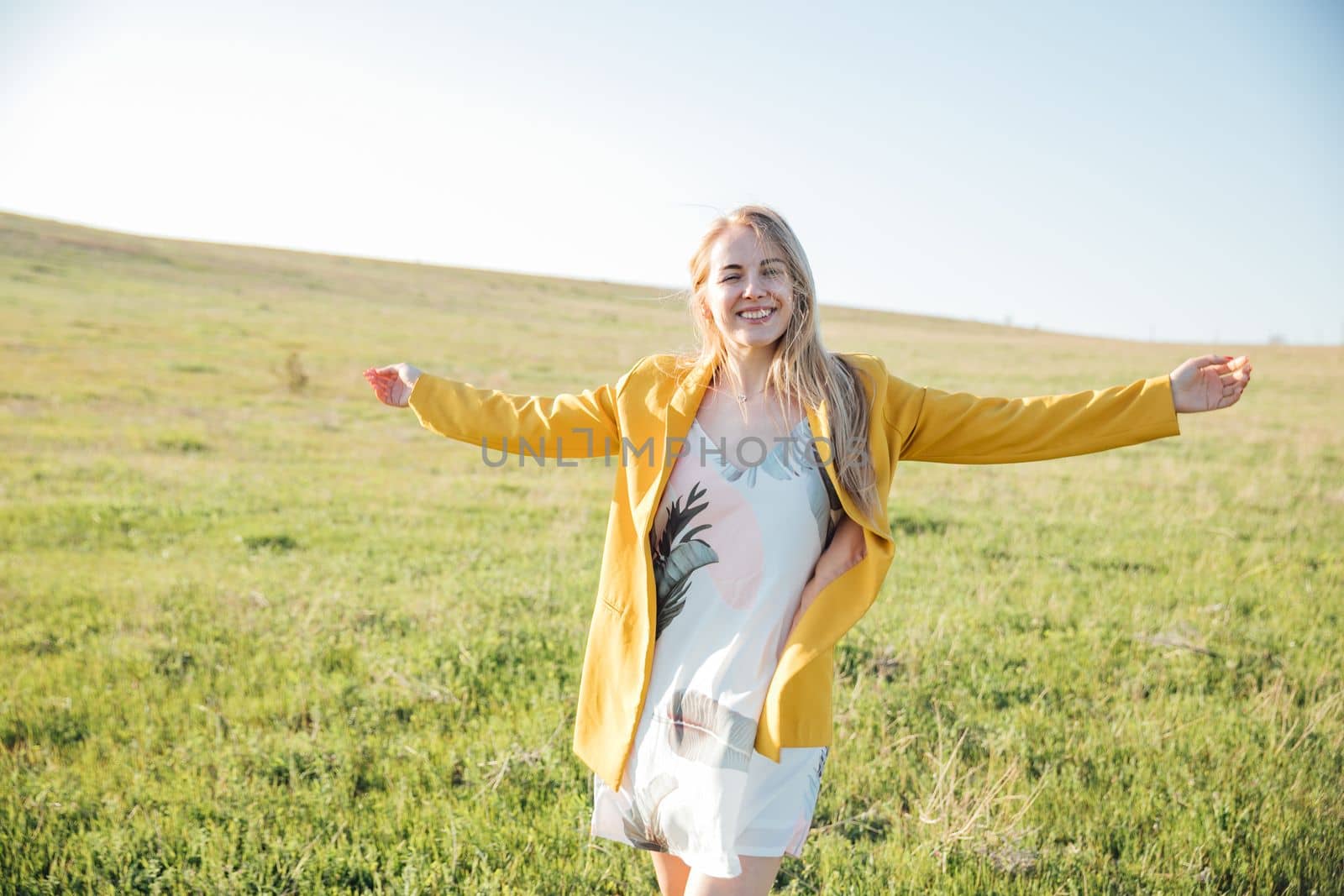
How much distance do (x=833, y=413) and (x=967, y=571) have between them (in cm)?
523

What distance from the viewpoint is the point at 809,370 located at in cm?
265

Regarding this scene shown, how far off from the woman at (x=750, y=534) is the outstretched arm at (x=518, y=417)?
6.8 inches

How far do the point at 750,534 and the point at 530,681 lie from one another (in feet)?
9.43

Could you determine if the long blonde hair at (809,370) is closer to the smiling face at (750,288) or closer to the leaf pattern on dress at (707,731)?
the smiling face at (750,288)

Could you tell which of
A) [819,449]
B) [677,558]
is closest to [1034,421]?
[819,449]

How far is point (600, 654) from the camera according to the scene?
2646mm

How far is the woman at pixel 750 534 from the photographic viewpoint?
238 centimetres

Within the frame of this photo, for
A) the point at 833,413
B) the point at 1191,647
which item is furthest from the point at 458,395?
the point at 1191,647

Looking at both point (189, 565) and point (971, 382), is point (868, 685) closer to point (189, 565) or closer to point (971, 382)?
point (189, 565)

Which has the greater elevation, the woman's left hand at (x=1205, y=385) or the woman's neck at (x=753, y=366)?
the woman's left hand at (x=1205, y=385)

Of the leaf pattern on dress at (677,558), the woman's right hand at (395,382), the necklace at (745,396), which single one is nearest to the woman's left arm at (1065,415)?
the necklace at (745,396)

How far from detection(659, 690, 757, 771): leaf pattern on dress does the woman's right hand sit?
1433 millimetres

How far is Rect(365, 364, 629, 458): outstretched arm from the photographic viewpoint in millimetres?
2854

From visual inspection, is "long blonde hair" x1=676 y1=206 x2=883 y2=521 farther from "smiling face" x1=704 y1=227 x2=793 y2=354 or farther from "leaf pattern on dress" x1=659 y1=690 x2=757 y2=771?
"leaf pattern on dress" x1=659 y1=690 x2=757 y2=771
